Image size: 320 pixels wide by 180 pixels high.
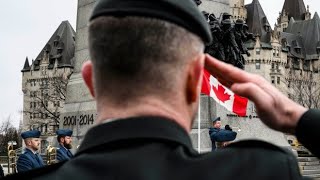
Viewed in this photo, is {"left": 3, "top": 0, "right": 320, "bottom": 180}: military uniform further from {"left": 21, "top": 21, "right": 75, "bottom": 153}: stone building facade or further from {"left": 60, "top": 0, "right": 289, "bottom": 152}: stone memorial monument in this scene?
{"left": 21, "top": 21, "right": 75, "bottom": 153}: stone building facade

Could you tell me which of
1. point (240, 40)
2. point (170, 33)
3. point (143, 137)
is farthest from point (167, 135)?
point (240, 40)

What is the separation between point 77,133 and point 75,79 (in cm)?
173

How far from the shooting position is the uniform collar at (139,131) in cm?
179

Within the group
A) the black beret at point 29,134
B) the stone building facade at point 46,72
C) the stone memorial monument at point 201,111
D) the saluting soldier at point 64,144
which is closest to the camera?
the black beret at point 29,134

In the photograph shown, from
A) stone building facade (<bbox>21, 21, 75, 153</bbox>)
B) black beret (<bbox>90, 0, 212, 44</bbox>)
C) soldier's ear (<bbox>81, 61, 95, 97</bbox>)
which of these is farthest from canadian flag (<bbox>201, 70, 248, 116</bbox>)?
stone building facade (<bbox>21, 21, 75, 153</bbox>)

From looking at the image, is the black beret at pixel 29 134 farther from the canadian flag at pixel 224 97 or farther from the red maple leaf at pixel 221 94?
the red maple leaf at pixel 221 94

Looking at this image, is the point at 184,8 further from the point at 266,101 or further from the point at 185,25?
the point at 266,101

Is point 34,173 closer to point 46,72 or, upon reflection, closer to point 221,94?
point 221,94

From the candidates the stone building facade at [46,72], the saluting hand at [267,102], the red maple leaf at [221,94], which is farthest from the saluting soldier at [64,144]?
the stone building facade at [46,72]

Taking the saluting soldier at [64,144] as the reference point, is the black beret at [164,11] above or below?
above

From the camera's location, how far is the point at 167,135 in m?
1.80

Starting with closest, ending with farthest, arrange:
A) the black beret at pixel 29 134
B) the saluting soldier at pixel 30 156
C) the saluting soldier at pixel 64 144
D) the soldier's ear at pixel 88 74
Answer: the soldier's ear at pixel 88 74 < the saluting soldier at pixel 30 156 < the black beret at pixel 29 134 < the saluting soldier at pixel 64 144

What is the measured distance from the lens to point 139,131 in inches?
70.8

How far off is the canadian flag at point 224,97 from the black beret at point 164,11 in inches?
409
